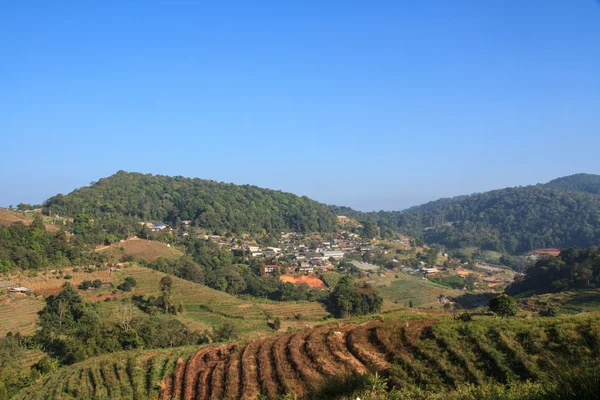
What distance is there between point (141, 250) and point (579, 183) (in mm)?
164736

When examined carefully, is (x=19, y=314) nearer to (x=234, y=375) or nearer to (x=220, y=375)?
(x=220, y=375)

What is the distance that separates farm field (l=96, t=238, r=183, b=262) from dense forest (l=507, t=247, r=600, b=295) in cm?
3592

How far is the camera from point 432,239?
351 ft

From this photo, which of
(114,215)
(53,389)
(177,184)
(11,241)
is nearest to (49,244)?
(11,241)

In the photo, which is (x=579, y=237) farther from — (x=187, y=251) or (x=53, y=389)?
(x=53, y=389)

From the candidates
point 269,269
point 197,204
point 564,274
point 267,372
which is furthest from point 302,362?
point 197,204

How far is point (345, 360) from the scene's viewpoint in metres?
10.8

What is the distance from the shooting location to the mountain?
14668 cm

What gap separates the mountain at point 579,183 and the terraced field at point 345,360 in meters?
152

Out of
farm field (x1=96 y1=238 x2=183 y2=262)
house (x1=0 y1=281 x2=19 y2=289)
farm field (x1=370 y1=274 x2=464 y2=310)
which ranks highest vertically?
farm field (x1=96 y1=238 x2=183 y2=262)

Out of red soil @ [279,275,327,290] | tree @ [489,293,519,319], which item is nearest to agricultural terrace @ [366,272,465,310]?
red soil @ [279,275,327,290]

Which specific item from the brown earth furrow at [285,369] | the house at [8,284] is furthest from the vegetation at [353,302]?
the house at [8,284]

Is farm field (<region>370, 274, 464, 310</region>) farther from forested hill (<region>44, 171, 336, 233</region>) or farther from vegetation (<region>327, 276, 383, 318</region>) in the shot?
forested hill (<region>44, 171, 336, 233</region>)

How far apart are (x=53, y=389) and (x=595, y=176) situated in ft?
661
